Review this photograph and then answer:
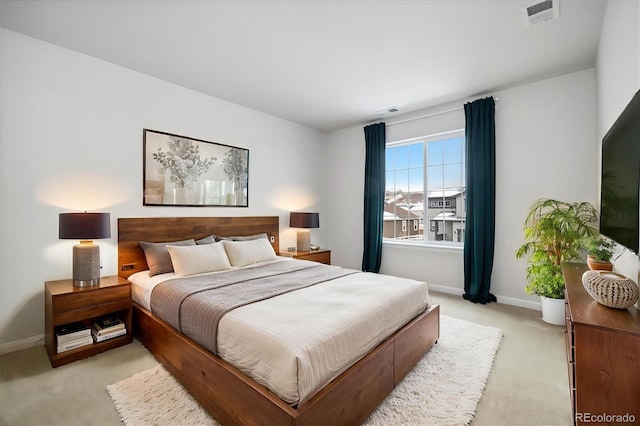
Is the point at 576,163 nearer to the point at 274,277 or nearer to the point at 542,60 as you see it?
the point at 542,60

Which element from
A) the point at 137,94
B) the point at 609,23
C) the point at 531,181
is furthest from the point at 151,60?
the point at 531,181

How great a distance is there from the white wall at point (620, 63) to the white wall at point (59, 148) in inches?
153

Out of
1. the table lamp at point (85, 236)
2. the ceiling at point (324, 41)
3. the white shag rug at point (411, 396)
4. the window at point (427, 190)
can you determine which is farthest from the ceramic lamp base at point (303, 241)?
the table lamp at point (85, 236)

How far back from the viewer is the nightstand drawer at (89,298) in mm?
2326

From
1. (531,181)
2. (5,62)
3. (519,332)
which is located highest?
(5,62)

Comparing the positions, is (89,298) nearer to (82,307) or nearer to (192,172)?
(82,307)

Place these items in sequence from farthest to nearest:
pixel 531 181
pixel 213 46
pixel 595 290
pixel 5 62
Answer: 1. pixel 531 181
2. pixel 213 46
3. pixel 5 62
4. pixel 595 290

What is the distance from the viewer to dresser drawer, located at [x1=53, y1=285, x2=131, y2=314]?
2.32 m

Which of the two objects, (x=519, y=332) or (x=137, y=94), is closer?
(x=519, y=332)

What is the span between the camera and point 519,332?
289 centimetres

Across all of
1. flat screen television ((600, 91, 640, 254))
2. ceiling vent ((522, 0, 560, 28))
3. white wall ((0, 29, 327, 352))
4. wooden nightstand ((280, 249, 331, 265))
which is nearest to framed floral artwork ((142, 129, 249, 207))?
white wall ((0, 29, 327, 352))

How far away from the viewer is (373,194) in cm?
491

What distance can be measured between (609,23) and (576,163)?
1.54m

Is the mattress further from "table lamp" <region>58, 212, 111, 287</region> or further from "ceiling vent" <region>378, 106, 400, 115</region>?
"ceiling vent" <region>378, 106, 400, 115</region>
